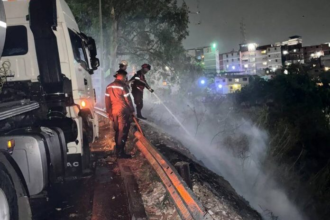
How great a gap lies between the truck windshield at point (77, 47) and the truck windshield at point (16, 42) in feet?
2.51

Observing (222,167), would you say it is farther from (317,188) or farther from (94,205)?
(94,205)

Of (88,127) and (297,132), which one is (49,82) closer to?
(88,127)

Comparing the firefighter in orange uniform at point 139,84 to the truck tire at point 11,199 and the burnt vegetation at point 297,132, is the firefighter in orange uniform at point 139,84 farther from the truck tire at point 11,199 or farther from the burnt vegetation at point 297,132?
the truck tire at point 11,199

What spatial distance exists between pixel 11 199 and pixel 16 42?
3117mm

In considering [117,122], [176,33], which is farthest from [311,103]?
[117,122]

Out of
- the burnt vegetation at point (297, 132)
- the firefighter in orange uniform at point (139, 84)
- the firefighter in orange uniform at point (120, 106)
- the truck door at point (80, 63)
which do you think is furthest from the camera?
the burnt vegetation at point (297, 132)

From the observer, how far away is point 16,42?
4980 mm

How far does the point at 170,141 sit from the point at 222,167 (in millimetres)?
2231

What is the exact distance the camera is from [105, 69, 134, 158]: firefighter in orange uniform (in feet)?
21.1

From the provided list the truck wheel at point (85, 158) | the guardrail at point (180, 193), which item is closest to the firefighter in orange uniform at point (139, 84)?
the truck wheel at point (85, 158)

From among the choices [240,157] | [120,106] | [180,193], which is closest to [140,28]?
[240,157]

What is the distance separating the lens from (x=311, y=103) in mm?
31531

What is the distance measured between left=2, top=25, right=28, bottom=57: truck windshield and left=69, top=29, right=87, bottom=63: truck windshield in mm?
766

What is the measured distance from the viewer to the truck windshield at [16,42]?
4918 millimetres
